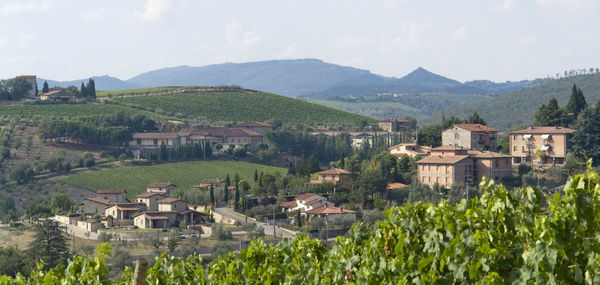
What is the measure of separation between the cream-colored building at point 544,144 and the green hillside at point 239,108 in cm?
5198

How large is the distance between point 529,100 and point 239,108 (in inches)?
2765

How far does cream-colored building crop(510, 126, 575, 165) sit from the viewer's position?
69.7m

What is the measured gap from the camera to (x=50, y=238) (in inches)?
1946

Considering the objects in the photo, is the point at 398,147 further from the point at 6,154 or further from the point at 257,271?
the point at 257,271

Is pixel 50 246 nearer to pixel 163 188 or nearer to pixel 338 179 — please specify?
pixel 163 188

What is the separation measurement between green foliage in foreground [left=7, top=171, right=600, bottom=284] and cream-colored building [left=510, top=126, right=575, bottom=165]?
57663mm

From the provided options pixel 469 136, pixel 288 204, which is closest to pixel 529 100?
pixel 469 136

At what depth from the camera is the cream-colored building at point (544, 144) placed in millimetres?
69688

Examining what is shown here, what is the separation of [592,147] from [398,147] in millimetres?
17118

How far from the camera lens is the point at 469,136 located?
75.9 meters

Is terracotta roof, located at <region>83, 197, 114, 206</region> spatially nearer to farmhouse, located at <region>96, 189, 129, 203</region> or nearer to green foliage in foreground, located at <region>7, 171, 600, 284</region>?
farmhouse, located at <region>96, 189, 129, 203</region>

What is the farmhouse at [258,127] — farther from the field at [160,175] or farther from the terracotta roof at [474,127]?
the terracotta roof at [474,127]

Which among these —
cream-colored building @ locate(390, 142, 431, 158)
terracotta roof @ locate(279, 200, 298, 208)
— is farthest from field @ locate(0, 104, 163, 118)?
terracotta roof @ locate(279, 200, 298, 208)

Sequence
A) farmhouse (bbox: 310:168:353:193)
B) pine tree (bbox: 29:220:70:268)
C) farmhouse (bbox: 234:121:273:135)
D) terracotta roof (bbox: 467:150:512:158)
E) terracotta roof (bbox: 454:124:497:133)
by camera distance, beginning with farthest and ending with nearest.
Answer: farmhouse (bbox: 234:121:273:135) → terracotta roof (bbox: 454:124:497:133) → farmhouse (bbox: 310:168:353:193) → terracotta roof (bbox: 467:150:512:158) → pine tree (bbox: 29:220:70:268)
